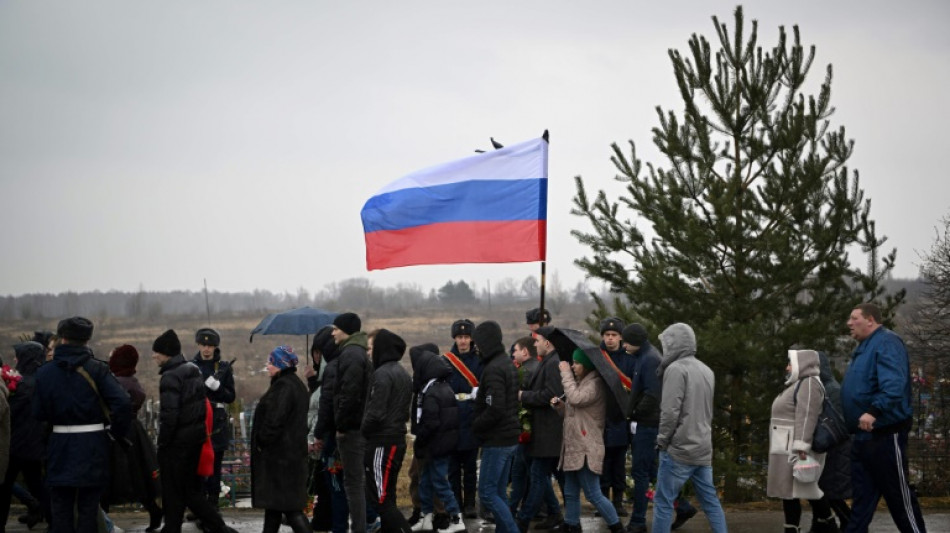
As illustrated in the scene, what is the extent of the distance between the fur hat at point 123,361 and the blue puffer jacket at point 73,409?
38.9 inches

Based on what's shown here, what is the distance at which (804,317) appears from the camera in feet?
39.9

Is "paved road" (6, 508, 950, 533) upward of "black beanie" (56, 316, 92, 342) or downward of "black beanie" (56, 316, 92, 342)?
downward

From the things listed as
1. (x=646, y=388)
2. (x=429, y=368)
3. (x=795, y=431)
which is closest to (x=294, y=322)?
(x=429, y=368)

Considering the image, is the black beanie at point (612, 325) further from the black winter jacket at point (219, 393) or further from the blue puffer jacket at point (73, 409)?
the blue puffer jacket at point (73, 409)

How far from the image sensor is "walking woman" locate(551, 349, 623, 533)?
30.3 feet

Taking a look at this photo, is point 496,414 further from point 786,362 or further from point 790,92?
point 790,92

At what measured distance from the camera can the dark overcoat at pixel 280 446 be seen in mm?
8641

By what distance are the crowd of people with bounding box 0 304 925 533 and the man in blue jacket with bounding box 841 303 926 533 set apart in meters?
0.01

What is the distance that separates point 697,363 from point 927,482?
548 centimetres

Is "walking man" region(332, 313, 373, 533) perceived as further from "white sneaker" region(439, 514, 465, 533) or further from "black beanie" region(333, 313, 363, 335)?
"white sneaker" region(439, 514, 465, 533)

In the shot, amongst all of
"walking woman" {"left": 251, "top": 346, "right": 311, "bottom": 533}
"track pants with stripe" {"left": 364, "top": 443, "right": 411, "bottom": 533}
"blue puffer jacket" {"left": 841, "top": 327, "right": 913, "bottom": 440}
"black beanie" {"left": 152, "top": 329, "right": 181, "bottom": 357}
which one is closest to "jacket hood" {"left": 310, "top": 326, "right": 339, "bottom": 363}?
"walking woman" {"left": 251, "top": 346, "right": 311, "bottom": 533}

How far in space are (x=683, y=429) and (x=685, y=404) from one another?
0.20 m

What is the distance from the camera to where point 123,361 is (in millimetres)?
9398

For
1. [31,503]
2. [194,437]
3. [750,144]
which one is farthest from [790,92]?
[31,503]
